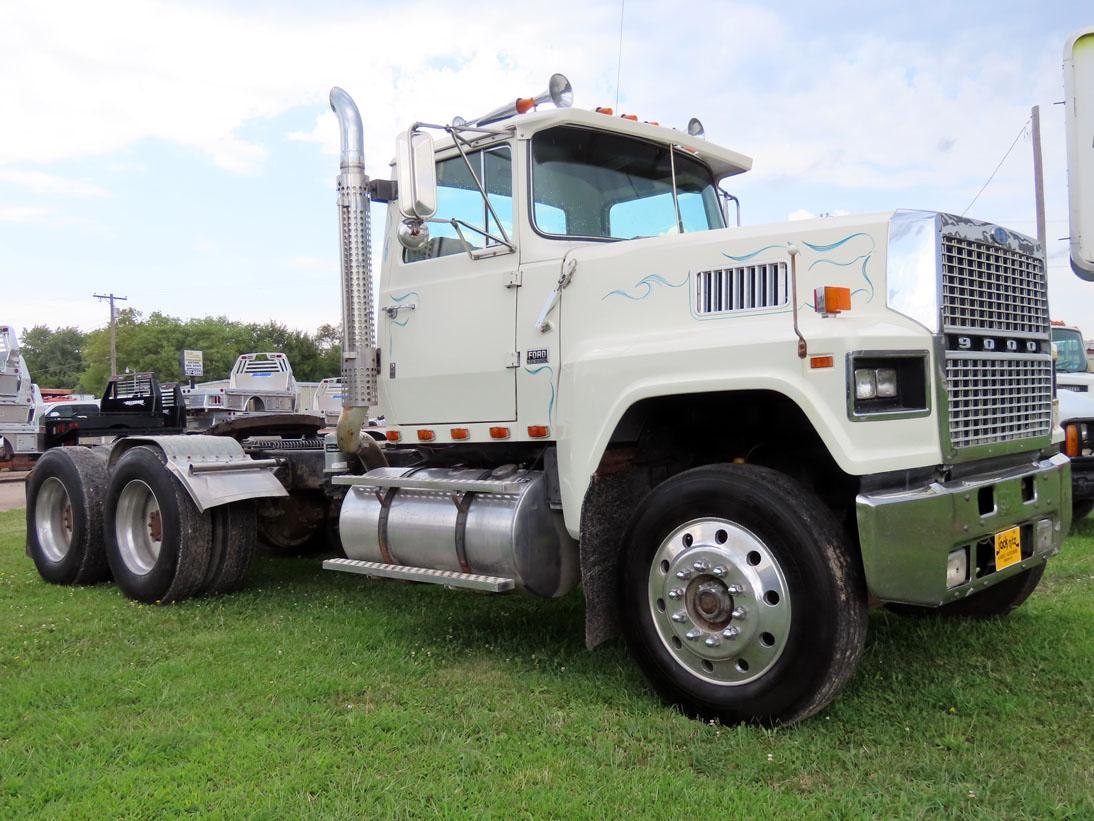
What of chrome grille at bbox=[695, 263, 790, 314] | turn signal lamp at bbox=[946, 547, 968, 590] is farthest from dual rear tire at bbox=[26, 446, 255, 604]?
turn signal lamp at bbox=[946, 547, 968, 590]

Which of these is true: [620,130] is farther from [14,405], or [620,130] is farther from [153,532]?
[14,405]

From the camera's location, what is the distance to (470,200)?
5.18 meters

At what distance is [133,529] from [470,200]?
12.0ft

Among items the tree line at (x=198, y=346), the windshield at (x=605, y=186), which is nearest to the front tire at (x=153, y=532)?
the windshield at (x=605, y=186)

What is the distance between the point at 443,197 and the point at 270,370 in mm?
20386

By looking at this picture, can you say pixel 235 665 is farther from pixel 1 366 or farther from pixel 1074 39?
pixel 1 366

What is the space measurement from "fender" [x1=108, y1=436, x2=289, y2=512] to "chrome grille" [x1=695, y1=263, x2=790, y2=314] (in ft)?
11.5

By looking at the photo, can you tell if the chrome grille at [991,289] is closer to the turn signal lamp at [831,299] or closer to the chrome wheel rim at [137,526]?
the turn signal lamp at [831,299]

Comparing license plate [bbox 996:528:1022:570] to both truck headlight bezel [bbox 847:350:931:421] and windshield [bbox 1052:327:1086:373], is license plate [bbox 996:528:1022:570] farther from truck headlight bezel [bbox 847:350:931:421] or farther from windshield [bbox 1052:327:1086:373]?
windshield [bbox 1052:327:1086:373]

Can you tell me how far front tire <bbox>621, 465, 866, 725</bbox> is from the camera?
359 cm

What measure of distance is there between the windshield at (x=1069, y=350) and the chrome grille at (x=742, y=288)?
8.96m

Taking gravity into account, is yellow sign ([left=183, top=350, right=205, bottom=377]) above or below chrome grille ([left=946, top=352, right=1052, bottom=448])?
above

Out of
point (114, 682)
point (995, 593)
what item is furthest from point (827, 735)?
point (114, 682)

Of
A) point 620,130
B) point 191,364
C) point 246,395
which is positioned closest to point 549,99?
point 620,130
